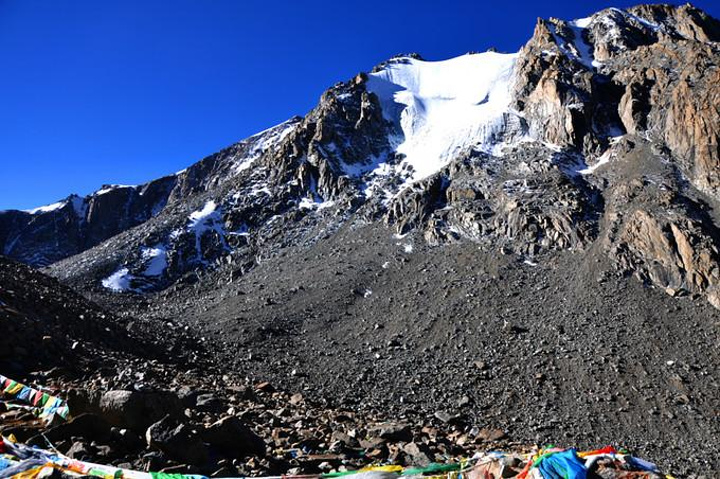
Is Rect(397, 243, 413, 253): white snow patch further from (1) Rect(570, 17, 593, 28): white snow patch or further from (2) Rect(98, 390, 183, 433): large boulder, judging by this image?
(1) Rect(570, 17, 593, 28): white snow patch

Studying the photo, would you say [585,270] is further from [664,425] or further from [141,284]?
[141,284]

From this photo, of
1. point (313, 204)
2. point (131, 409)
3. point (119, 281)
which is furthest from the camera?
point (313, 204)

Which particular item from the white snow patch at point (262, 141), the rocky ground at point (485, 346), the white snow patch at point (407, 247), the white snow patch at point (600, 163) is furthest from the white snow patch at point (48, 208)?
the white snow patch at point (600, 163)

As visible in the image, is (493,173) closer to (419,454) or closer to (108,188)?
(419,454)

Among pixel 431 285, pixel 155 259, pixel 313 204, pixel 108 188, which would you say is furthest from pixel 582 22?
pixel 108 188

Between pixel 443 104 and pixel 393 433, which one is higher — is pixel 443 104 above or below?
above

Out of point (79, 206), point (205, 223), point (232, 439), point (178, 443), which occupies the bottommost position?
point (232, 439)

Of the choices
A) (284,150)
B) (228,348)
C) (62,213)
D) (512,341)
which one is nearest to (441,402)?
(512,341)

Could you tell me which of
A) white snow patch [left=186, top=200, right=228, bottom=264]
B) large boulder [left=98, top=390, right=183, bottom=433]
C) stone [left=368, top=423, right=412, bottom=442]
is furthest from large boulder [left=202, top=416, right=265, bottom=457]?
white snow patch [left=186, top=200, right=228, bottom=264]
